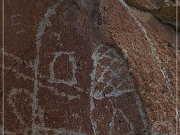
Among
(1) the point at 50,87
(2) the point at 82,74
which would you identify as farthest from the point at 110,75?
(1) the point at 50,87

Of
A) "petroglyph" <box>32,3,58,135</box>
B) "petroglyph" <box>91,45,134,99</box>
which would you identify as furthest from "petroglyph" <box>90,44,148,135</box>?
"petroglyph" <box>32,3,58,135</box>

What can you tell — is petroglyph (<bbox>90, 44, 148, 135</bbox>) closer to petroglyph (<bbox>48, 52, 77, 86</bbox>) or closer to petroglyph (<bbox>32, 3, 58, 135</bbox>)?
petroglyph (<bbox>48, 52, 77, 86</bbox>)

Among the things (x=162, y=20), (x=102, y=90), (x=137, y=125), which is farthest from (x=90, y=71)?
(x=162, y=20)

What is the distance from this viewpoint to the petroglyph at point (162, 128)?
7.89ft

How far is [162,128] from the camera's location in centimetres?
243

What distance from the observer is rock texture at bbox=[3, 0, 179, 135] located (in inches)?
94.9

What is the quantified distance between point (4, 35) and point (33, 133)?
446 millimetres

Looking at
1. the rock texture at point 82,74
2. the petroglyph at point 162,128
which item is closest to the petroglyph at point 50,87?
the rock texture at point 82,74

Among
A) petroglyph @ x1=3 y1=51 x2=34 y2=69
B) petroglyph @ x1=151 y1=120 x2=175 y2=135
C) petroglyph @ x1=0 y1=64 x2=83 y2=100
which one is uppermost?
petroglyph @ x1=3 y1=51 x2=34 y2=69

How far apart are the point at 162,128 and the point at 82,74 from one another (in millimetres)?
398

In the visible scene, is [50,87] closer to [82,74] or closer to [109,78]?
[82,74]

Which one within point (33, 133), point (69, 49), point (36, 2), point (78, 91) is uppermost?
point (36, 2)

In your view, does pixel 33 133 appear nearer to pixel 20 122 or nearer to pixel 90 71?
pixel 20 122

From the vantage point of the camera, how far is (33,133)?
2.47m
